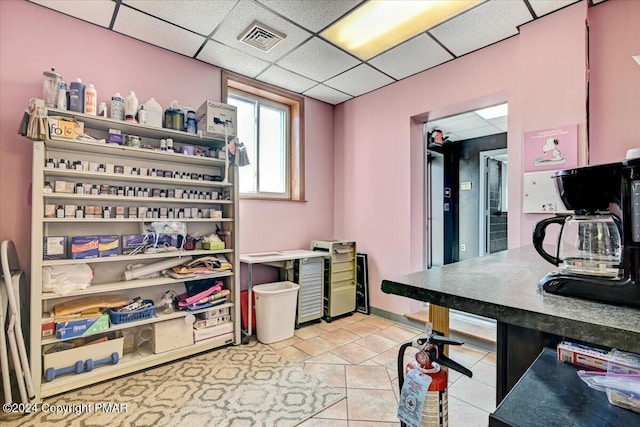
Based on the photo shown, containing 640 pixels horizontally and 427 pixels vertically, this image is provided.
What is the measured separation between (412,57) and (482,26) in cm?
64

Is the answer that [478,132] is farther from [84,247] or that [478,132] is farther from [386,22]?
[84,247]

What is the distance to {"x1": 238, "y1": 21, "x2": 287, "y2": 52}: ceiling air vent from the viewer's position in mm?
2395

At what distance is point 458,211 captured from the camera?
17.7ft

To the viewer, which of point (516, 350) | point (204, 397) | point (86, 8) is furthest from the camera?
point (86, 8)

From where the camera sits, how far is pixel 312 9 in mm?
2201

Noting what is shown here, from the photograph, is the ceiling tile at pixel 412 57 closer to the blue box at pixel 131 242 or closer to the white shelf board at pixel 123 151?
the white shelf board at pixel 123 151

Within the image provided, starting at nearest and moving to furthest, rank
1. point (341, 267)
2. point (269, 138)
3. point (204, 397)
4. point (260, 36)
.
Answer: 1. point (204, 397)
2. point (260, 36)
3. point (341, 267)
4. point (269, 138)

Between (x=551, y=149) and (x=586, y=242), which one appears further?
(x=551, y=149)

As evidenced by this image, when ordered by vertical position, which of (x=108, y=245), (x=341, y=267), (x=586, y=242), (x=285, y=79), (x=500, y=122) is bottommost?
(x=341, y=267)

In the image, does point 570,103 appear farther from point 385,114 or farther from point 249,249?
point 249,249

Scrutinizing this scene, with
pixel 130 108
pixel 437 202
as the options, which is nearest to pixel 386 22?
pixel 130 108

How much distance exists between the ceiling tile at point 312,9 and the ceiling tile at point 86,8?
1169 mm

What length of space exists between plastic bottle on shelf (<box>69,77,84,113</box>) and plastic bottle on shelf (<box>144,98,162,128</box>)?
0.41 m

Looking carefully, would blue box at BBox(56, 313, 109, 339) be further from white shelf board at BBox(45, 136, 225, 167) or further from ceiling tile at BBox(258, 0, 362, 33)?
ceiling tile at BBox(258, 0, 362, 33)
